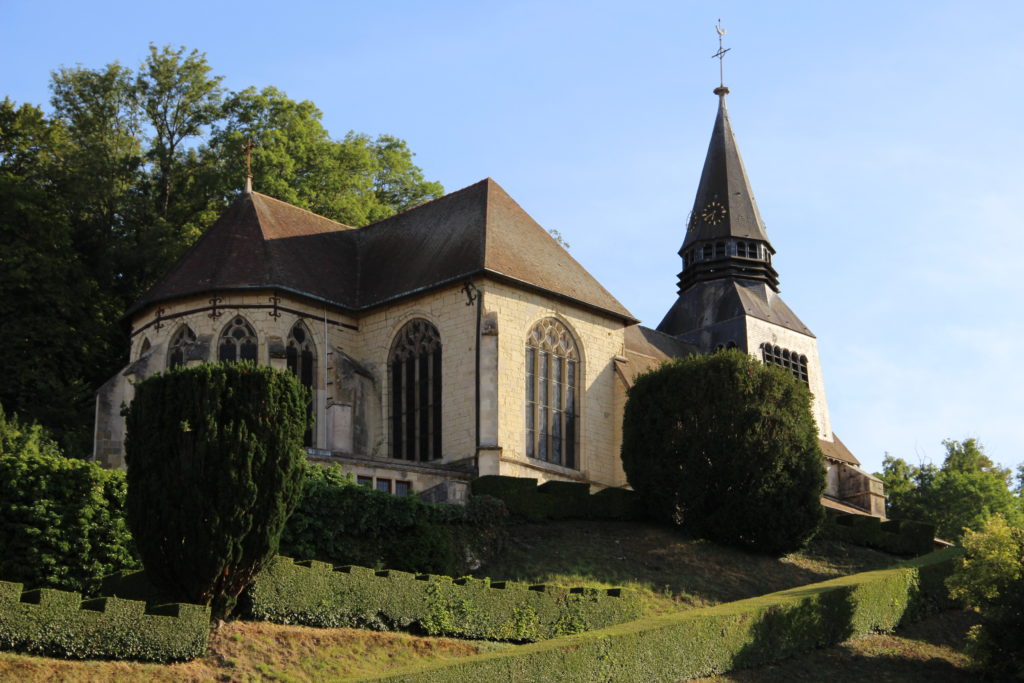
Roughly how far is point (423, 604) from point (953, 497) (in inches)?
1535

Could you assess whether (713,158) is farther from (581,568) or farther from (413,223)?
(581,568)

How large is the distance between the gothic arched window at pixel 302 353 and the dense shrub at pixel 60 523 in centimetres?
1085

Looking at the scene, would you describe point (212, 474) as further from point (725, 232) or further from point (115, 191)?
point (725, 232)

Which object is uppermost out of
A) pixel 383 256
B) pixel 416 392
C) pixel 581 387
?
pixel 383 256

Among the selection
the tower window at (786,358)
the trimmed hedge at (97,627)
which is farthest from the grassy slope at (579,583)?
the tower window at (786,358)

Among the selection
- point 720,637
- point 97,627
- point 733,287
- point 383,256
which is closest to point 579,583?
point 720,637

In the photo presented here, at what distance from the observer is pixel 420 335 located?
128 feet

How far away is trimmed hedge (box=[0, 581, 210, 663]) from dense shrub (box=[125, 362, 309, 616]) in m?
1.24

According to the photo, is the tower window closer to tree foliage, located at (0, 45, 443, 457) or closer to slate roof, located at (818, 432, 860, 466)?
slate roof, located at (818, 432, 860, 466)

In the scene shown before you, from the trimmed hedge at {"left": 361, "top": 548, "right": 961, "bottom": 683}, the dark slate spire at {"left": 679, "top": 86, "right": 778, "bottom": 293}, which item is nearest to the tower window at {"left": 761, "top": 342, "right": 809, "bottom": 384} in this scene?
the dark slate spire at {"left": 679, "top": 86, "right": 778, "bottom": 293}

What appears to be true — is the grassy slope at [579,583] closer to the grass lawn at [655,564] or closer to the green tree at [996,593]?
the grass lawn at [655,564]

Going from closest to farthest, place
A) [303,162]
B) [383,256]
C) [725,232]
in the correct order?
[383,256]
[303,162]
[725,232]

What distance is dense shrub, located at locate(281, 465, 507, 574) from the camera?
28.1m

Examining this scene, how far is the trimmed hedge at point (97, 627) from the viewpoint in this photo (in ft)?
61.3
